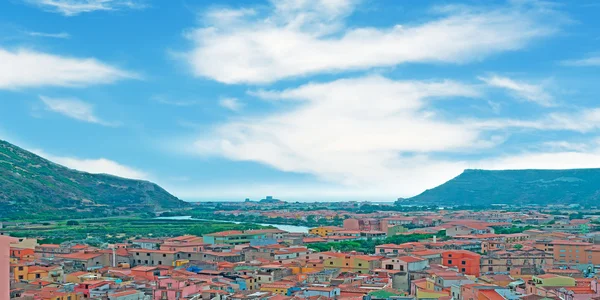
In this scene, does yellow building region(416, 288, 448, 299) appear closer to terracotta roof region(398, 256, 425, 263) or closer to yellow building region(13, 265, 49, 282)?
terracotta roof region(398, 256, 425, 263)

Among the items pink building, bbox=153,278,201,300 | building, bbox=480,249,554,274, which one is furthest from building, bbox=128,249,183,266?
building, bbox=480,249,554,274

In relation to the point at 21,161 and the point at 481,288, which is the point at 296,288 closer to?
the point at 481,288

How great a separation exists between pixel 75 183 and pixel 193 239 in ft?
249

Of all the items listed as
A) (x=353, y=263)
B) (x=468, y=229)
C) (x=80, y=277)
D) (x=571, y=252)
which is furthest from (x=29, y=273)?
(x=468, y=229)

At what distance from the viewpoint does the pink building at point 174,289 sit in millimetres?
20625

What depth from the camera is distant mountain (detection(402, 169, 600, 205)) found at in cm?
15062

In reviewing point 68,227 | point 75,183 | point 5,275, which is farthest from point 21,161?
point 5,275

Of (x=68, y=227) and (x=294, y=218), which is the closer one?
(x=68, y=227)

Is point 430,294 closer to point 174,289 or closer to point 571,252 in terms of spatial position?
point 174,289

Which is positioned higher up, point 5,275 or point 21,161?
point 21,161

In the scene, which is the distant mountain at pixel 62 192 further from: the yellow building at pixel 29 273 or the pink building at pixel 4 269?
the pink building at pixel 4 269

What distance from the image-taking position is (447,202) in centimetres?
16962

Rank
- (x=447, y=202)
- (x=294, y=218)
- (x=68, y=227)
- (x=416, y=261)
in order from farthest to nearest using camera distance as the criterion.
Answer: (x=447, y=202), (x=294, y=218), (x=68, y=227), (x=416, y=261)

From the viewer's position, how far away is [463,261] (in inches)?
1214
